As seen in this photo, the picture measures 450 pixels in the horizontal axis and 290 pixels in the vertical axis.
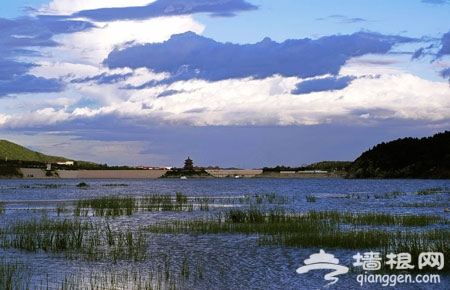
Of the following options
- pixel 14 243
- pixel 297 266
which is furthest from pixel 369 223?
pixel 14 243

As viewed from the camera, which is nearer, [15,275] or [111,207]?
[15,275]

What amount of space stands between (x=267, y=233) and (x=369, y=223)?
9.42m

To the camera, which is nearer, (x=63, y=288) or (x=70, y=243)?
(x=63, y=288)

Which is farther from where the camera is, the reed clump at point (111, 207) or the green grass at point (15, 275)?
the reed clump at point (111, 207)

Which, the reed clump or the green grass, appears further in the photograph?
the reed clump

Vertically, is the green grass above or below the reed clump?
below

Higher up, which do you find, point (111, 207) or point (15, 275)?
point (111, 207)

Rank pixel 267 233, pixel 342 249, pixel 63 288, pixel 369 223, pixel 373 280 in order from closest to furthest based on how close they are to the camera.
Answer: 1. pixel 63 288
2. pixel 373 280
3. pixel 342 249
4. pixel 267 233
5. pixel 369 223

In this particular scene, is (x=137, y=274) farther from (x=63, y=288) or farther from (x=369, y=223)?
(x=369, y=223)

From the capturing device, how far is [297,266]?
26.5 metres

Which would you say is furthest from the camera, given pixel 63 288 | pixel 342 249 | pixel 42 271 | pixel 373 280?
pixel 342 249

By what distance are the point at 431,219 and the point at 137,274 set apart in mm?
27186

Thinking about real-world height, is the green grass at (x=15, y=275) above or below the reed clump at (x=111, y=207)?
below

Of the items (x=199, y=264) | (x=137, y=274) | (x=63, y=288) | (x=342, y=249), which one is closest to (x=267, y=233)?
(x=342, y=249)
